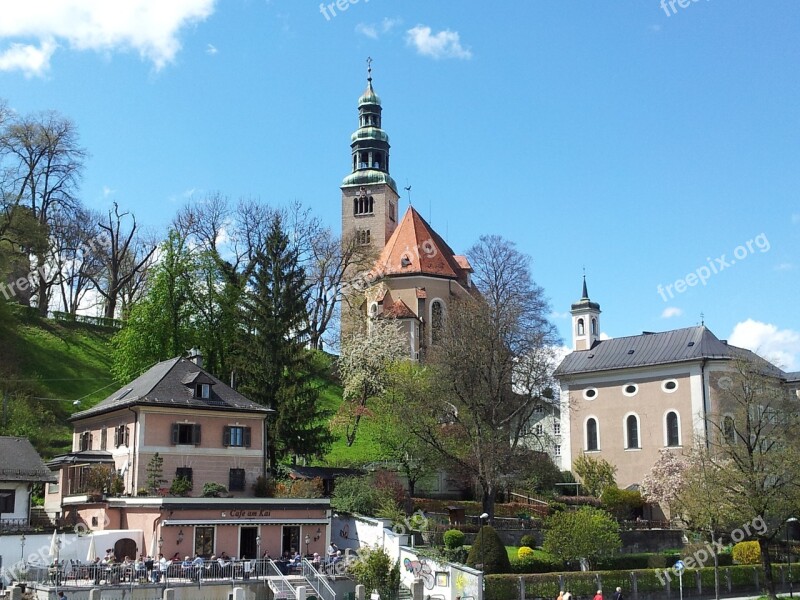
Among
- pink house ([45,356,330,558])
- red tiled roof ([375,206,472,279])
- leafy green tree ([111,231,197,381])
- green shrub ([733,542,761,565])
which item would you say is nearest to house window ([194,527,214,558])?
pink house ([45,356,330,558])

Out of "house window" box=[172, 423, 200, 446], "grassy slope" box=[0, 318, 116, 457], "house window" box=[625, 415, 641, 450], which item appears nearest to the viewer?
"house window" box=[172, 423, 200, 446]

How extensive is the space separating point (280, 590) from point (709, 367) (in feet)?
118

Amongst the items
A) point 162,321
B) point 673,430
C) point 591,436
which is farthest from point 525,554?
point 162,321

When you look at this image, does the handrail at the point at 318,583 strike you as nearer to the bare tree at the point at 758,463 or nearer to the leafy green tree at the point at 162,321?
the bare tree at the point at 758,463

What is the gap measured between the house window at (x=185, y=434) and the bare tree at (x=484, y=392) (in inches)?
445

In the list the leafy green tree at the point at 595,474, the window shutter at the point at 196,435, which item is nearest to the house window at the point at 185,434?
the window shutter at the point at 196,435

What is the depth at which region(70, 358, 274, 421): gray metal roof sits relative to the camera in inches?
1506

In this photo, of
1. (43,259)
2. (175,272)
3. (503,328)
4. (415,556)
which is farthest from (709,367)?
(43,259)

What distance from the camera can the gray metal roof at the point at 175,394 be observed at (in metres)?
38.2

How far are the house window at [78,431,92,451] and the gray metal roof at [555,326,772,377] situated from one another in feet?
104

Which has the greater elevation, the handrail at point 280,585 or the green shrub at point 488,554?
the green shrub at point 488,554

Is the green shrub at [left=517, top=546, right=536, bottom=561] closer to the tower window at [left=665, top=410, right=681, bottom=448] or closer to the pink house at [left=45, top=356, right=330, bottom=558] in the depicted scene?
the pink house at [left=45, top=356, right=330, bottom=558]

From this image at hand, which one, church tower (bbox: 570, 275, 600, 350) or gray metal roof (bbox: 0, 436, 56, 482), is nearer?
gray metal roof (bbox: 0, 436, 56, 482)

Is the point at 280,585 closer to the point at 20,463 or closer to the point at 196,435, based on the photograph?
the point at 196,435
